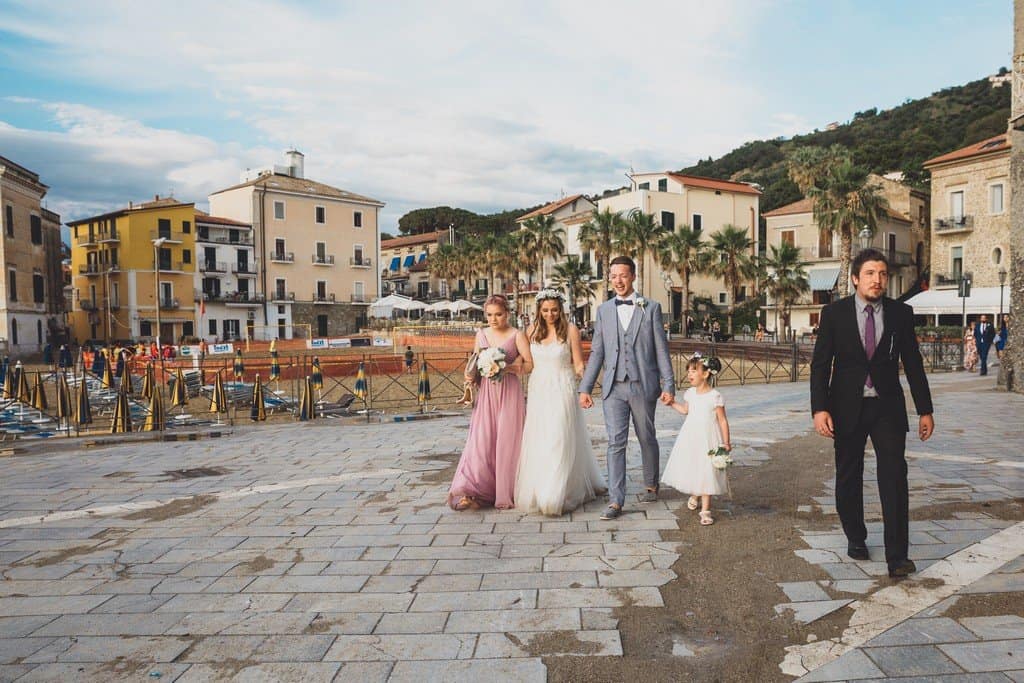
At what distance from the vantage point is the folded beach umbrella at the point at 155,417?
38.4ft

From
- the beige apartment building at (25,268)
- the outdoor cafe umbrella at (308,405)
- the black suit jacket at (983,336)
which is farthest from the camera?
the beige apartment building at (25,268)

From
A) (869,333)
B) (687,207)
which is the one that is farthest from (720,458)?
(687,207)

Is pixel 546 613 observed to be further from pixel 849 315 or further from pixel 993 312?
pixel 993 312

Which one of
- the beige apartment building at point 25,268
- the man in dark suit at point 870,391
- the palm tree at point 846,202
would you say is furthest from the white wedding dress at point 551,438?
the beige apartment building at point 25,268

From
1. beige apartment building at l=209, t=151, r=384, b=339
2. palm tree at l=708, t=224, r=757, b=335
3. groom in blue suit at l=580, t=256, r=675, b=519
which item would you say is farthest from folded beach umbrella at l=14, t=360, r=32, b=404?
beige apartment building at l=209, t=151, r=384, b=339

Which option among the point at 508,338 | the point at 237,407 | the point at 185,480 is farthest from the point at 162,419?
the point at 508,338

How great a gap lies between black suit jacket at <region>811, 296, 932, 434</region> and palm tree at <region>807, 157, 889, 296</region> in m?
32.7

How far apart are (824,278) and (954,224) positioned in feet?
29.0

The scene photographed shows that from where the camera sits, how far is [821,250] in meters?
46.2

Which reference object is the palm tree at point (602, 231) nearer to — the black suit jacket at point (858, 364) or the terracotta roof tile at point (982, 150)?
the terracotta roof tile at point (982, 150)

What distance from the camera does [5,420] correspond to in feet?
44.4

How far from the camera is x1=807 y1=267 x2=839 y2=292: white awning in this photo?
148 ft

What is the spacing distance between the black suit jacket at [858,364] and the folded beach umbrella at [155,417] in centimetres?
1087

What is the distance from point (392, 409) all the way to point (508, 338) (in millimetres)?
10109
